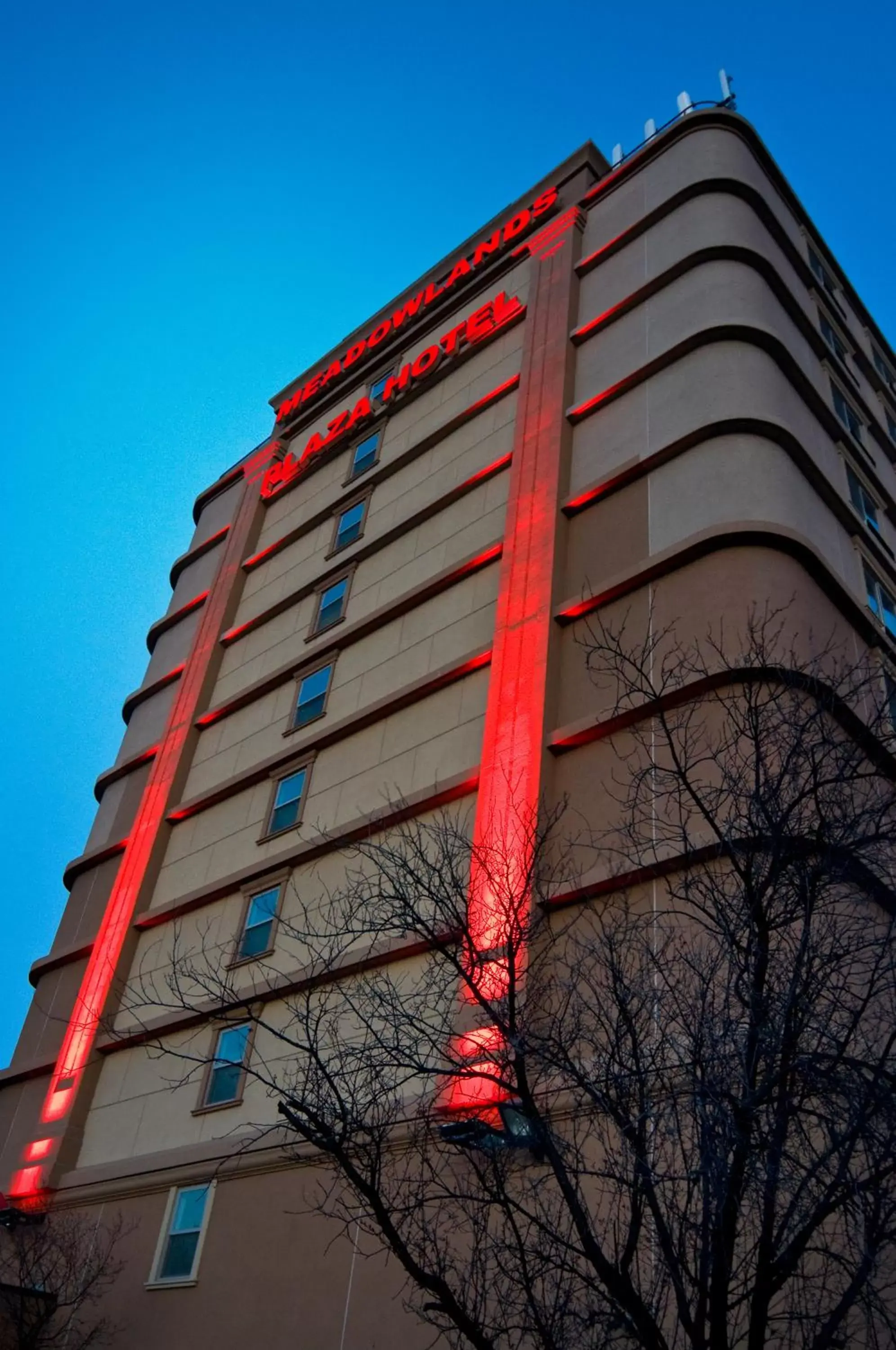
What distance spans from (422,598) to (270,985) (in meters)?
8.04

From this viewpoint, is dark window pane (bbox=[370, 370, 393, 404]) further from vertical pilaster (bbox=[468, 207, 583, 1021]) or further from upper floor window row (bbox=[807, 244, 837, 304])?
upper floor window row (bbox=[807, 244, 837, 304])

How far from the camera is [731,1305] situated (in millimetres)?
7852

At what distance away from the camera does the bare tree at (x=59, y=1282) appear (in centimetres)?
1716

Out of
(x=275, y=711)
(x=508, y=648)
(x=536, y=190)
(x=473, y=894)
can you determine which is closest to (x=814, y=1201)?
(x=473, y=894)

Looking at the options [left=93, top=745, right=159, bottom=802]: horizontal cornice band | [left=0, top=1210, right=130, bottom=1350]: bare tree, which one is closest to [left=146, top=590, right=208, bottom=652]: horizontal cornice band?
[left=93, top=745, right=159, bottom=802]: horizontal cornice band

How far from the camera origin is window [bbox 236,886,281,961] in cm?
2064

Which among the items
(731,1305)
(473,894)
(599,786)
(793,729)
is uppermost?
(599,786)

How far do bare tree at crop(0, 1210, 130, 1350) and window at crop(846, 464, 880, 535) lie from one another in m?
18.6

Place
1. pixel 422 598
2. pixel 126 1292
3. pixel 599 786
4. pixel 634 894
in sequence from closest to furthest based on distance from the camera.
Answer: pixel 634 894, pixel 599 786, pixel 126 1292, pixel 422 598

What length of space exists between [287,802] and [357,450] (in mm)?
11364

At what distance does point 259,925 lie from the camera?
21.1m

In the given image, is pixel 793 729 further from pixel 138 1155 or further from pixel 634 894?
pixel 138 1155

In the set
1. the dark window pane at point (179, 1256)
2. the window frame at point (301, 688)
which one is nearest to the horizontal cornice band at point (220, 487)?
the window frame at point (301, 688)

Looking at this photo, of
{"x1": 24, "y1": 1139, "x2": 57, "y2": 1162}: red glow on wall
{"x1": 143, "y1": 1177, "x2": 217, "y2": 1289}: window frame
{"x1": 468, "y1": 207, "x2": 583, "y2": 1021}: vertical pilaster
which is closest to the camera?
{"x1": 468, "y1": 207, "x2": 583, "y2": 1021}: vertical pilaster
